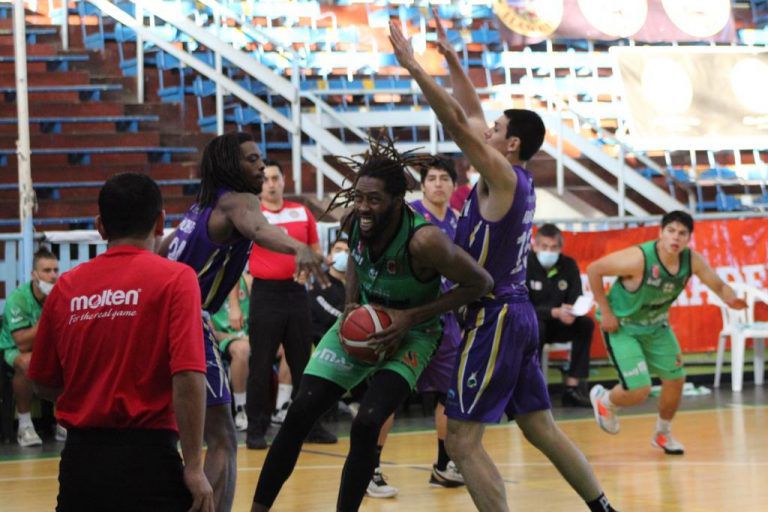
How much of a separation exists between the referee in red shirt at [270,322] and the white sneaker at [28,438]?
1.65m

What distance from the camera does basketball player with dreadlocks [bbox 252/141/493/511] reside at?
545 centimetres

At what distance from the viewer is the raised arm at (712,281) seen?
8.84m

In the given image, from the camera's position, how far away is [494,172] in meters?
5.52

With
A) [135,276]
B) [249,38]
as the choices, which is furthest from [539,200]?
[135,276]

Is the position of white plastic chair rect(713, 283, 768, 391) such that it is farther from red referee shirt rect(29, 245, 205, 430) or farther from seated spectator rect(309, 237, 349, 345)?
red referee shirt rect(29, 245, 205, 430)

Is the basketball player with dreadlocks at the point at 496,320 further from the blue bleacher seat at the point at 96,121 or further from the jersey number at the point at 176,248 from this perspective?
the blue bleacher seat at the point at 96,121

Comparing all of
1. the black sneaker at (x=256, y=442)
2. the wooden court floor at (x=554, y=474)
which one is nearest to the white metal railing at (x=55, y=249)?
the wooden court floor at (x=554, y=474)

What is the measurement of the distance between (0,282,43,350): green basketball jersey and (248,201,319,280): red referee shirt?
1.71m

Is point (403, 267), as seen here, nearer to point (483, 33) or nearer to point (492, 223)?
point (492, 223)

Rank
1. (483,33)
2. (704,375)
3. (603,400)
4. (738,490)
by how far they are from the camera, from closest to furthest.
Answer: (738,490) → (603,400) → (704,375) → (483,33)

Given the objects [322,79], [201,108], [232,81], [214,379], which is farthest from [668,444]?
[322,79]

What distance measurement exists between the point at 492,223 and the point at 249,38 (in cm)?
1185

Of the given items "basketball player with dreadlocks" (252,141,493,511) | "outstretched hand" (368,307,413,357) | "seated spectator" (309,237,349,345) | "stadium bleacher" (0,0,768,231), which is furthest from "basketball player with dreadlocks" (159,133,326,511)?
"stadium bleacher" (0,0,768,231)

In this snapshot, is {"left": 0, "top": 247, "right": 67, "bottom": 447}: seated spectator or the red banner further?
the red banner
